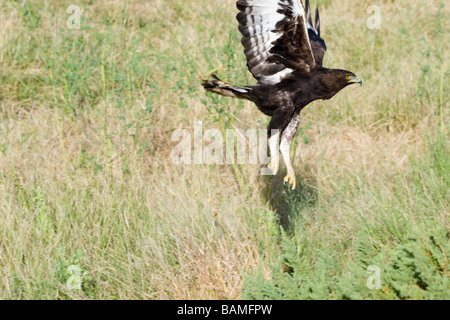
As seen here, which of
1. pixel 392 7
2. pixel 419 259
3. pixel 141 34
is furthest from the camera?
pixel 392 7

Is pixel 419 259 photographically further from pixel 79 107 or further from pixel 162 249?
pixel 79 107

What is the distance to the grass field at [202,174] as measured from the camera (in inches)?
169

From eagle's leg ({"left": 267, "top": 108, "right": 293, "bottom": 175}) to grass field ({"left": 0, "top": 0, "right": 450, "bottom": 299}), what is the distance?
0.36 metres

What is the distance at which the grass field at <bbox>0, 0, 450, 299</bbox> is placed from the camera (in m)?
4.30

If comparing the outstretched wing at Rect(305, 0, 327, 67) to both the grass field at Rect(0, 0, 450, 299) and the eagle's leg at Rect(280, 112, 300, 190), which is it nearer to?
the eagle's leg at Rect(280, 112, 300, 190)

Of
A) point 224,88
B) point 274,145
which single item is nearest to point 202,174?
point 224,88

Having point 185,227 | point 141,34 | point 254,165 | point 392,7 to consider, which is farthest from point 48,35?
point 392,7

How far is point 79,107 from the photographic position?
6.75m

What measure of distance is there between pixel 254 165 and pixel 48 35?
3164mm

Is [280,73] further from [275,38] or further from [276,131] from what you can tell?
[276,131]

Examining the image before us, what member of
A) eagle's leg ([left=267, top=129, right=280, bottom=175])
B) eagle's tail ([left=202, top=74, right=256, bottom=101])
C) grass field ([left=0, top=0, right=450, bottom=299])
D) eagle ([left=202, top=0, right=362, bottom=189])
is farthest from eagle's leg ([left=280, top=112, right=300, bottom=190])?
eagle's tail ([left=202, top=74, right=256, bottom=101])

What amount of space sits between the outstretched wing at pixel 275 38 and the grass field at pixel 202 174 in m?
0.42

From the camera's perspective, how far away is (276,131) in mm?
4559

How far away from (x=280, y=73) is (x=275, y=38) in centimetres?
35
